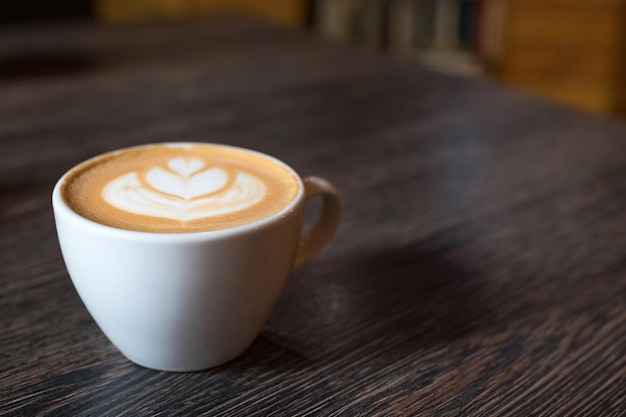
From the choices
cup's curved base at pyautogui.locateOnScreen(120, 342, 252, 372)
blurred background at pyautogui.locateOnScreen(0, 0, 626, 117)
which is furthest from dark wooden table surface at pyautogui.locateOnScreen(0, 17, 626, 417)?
blurred background at pyautogui.locateOnScreen(0, 0, 626, 117)

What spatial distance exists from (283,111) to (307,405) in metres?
0.62

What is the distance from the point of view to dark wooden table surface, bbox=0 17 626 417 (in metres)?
0.45

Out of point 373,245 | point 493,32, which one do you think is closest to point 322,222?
point 373,245

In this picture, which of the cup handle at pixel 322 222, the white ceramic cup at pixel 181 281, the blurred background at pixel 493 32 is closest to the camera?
the white ceramic cup at pixel 181 281

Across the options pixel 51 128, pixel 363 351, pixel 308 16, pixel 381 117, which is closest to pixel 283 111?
pixel 381 117

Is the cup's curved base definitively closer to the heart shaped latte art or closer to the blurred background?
the heart shaped latte art

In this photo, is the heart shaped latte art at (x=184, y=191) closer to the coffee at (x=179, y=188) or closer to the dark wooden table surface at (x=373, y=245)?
the coffee at (x=179, y=188)

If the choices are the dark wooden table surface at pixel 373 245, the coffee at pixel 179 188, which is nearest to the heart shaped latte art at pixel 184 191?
the coffee at pixel 179 188

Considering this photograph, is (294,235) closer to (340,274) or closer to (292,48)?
(340,274)

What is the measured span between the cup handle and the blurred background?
5.94ft

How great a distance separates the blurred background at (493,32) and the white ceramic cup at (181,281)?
1.93 m

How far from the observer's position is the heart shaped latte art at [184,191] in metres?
0.45

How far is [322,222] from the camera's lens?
55 cm

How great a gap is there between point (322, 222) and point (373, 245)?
0.36 feet
